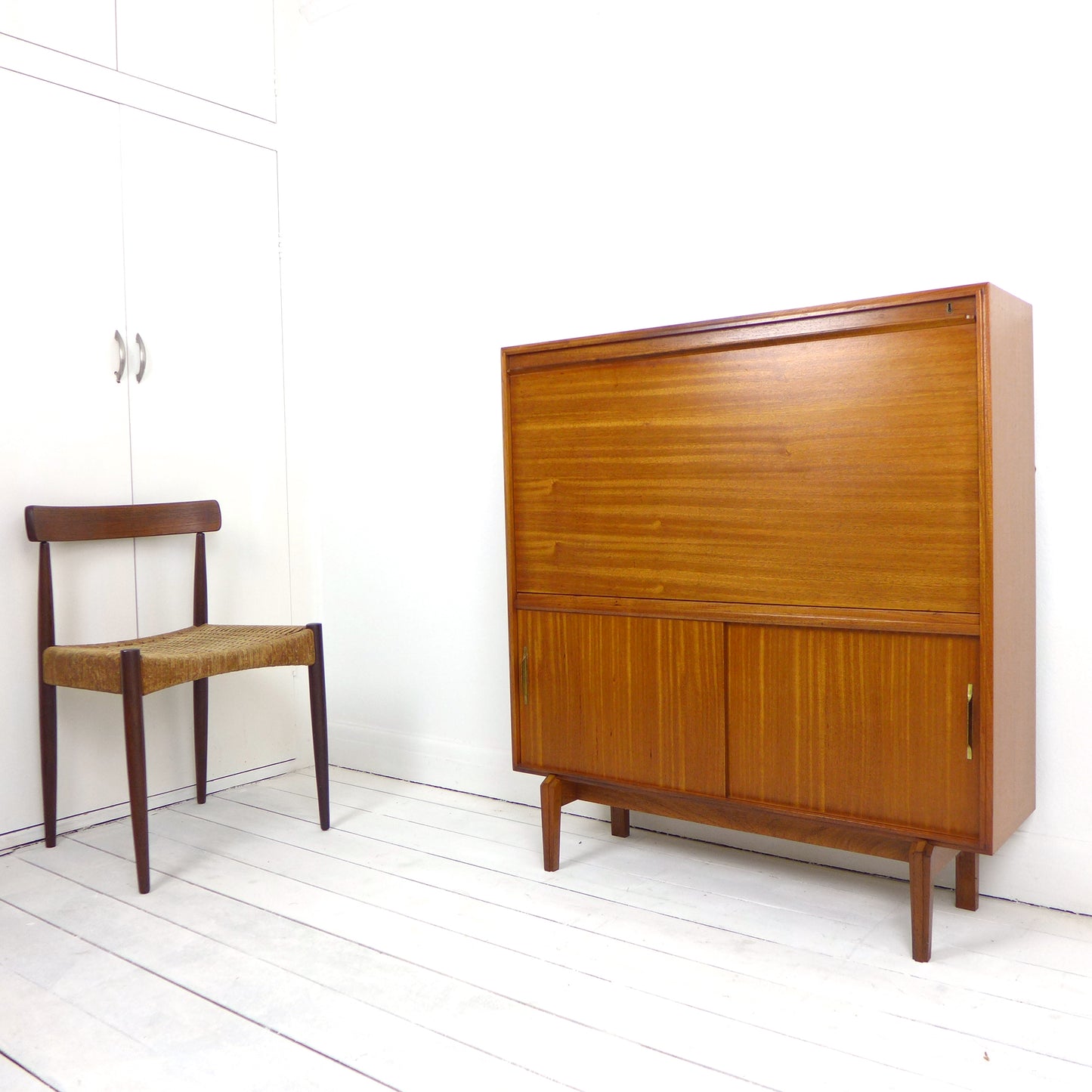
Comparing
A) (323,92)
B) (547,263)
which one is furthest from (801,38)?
(323,92)

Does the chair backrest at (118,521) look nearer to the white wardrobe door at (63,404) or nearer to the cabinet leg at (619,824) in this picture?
the white wardrobe door at (63,404)

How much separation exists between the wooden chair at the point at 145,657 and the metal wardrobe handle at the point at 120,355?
0.34 meters

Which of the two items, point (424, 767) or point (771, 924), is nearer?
point (771, 924)

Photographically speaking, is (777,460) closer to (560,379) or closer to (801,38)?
(560,379)

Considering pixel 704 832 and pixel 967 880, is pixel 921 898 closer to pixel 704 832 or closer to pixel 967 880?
pixel 967 880

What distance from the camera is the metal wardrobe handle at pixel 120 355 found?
8.17 feet

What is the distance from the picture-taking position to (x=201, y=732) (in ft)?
8.57

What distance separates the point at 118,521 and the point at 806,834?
1.74 m

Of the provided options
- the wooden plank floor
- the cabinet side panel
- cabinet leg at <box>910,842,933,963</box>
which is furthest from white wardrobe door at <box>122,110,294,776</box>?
the cabinet side panel

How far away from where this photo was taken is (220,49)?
274 centimetres

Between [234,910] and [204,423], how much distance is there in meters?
1.36

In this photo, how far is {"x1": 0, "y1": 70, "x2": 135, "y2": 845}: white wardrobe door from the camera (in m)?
2.29

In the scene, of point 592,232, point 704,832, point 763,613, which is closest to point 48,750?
point 704,832

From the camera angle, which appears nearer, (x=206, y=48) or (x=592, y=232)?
(x=592, y=232)
